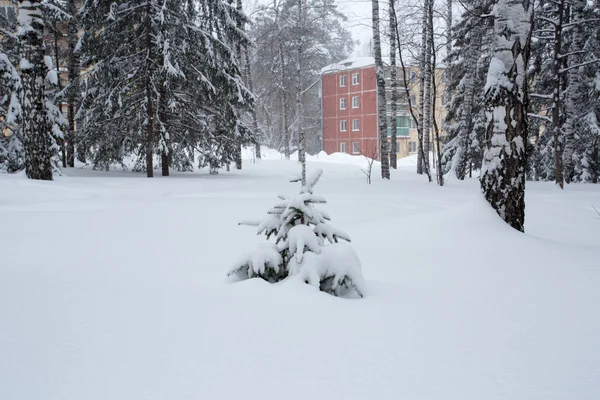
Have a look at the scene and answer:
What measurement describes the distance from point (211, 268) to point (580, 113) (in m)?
18.9

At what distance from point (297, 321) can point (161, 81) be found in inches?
554

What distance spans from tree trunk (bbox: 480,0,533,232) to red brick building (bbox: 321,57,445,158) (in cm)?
3519

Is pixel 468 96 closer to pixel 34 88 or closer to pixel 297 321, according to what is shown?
pixel 34 88

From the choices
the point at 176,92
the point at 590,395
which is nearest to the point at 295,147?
the point at 176,92

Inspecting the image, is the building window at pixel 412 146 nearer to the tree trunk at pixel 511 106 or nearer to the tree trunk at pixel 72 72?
the tree trunk at pixel 72 72

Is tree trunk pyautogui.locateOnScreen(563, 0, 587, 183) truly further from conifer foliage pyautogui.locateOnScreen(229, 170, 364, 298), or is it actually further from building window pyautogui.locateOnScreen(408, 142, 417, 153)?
building window pyautogui.locateOnScreen(408, 142, 417, 153)

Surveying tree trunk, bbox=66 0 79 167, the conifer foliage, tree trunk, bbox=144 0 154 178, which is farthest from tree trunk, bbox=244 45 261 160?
the conifer foliage

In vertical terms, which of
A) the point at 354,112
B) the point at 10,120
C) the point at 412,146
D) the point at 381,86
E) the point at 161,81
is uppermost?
the point at 354,112

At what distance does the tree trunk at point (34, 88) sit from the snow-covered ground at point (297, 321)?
6199mm

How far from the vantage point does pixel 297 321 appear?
2.77 m

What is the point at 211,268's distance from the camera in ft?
13.6

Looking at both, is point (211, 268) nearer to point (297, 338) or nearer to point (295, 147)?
point (297, 338)

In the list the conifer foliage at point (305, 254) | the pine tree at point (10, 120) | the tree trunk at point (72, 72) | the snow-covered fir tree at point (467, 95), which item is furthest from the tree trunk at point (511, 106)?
the tree trunk at point (72, 72)

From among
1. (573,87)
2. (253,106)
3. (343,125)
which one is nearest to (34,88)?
(253,106)
